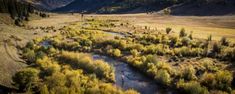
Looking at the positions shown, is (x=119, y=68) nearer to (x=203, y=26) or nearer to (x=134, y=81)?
(x=134, y=81)

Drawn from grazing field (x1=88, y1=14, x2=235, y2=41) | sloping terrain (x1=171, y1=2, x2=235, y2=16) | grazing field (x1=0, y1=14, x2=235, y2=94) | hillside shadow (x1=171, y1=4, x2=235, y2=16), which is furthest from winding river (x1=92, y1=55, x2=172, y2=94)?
sloping terrain (x1=171, y1=2, x2=235, y2=16)

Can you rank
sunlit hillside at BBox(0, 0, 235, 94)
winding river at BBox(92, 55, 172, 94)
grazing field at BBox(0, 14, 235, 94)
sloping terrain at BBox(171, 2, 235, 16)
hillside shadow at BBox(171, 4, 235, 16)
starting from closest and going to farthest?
sunlit hillside at BBox(0, 0, 235, 94)
grazing field at BBox(0, 14, 235, 94)
winding river at BBox(92, 55, 172, 94)
hillside shadow at BBox(171, 4, 235, 16)
sloping terrain at BBox(171, 2, 235, 16)

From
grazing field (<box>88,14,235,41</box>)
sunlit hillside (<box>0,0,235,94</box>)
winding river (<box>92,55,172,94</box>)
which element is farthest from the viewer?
grazing field (<box>88,14,235,41</box>)

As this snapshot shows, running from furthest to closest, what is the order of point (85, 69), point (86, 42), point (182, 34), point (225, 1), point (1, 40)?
point (225, 1), point (182, 34), point (86, 42), point (1, 40), point (85, 69)

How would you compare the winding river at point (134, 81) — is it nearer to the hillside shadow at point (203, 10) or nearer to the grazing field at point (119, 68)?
the grazing field at point (119, 68)

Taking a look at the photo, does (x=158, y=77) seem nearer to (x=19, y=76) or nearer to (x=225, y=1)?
(x=19, y=76)

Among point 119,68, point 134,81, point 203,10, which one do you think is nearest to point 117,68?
point 119,68

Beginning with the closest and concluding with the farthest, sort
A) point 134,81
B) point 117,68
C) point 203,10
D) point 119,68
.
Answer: point 134,81, point 117,68, point 119,68, point 203,10

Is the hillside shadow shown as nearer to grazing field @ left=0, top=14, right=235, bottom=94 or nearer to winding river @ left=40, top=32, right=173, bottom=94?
grazing field @ left=0, top=14, right=235, bottom=94

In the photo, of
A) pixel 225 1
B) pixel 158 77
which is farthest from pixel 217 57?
pixel 225 1

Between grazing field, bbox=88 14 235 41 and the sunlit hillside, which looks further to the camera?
grazing field, bbox=88 14 235 41

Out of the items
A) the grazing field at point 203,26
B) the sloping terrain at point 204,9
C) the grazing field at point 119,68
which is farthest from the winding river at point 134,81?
the sloping terrain at point 204,9
